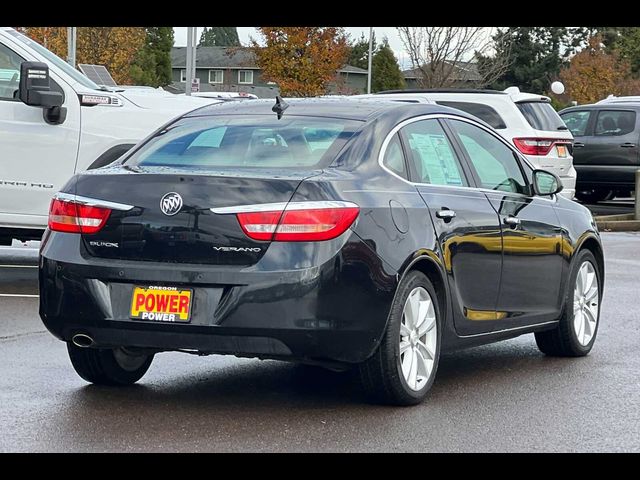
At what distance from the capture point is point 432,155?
748cm

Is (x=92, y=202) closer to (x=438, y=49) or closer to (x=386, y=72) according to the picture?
(x=438, y=49)

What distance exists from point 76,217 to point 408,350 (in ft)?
5.77

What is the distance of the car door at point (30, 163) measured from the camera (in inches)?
456

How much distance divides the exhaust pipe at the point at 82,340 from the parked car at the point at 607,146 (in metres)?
18.1

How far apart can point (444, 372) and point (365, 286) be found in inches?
73.3

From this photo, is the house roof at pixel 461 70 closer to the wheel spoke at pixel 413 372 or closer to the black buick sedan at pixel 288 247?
the black buick sedan at pixel 288 247

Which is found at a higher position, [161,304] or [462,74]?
[462,74]

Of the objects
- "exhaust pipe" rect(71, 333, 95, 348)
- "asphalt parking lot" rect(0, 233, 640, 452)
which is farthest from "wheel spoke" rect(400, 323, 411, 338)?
"exhaust pipe" rect(71, 333, 95, 348)

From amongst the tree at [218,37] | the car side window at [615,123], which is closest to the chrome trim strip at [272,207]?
the car side window at [615,123]

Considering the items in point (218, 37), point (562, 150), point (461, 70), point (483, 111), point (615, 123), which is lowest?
point (562, 150)

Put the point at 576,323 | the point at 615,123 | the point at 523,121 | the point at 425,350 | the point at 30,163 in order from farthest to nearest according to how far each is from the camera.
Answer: the point at 615,123, the point at 523,121, the point at 30,163, the point at 576,323, the point at 425,350

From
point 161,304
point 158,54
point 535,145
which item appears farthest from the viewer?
point 158,54

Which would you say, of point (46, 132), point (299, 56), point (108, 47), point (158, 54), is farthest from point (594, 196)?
point (158, 54)
